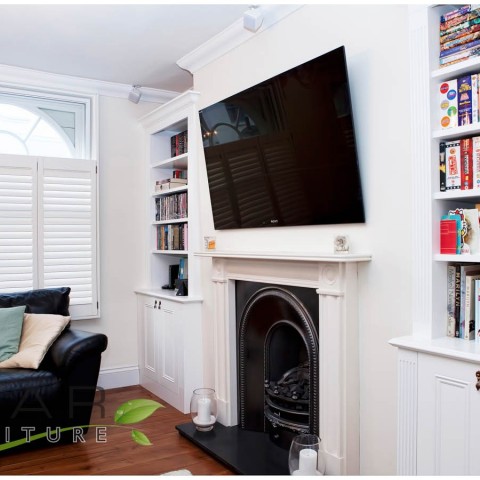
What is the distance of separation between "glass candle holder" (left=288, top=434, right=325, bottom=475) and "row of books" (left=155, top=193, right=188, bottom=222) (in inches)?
88.3

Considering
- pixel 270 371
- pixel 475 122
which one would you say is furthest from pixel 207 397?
pixel 475 122

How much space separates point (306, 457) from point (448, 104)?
66.3 inches

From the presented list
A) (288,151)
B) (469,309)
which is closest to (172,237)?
(288,151)

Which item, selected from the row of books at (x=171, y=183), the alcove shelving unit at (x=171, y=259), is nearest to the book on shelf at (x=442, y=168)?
the alcove shelving unit at (x=171, y=259)

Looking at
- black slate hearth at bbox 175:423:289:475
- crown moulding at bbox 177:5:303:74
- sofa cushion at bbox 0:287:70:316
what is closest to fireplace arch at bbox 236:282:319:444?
black slate hearth at bbox 175:423:289:475

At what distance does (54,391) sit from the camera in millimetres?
3092

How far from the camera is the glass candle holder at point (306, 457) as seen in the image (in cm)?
233

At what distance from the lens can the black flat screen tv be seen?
95.8 inches

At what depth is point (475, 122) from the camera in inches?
75.8

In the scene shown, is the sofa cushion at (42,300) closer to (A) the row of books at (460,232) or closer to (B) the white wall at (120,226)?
(B) the white wall at (120,226)

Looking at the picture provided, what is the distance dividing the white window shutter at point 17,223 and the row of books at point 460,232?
327 cm

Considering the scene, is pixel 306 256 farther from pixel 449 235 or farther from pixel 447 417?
pixel 447 417

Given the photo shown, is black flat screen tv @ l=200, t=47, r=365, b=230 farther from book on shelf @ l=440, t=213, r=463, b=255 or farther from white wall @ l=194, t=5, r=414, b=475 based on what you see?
book on shelf @ l=440, t=213, r=463, b=255

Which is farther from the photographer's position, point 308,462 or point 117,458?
point 117,458
